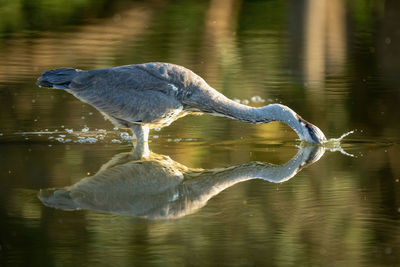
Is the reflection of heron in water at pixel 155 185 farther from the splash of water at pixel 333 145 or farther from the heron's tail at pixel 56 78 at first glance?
the heron's tail at pixel 56 78

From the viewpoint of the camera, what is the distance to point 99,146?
1092 centimetres

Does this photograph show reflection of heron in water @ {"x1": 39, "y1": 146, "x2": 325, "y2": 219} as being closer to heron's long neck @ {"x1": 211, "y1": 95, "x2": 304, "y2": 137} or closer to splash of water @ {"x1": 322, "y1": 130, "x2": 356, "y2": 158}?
splash of water @ {"x1": 322, "y1": 130, "x2": 356, "y2": 158}

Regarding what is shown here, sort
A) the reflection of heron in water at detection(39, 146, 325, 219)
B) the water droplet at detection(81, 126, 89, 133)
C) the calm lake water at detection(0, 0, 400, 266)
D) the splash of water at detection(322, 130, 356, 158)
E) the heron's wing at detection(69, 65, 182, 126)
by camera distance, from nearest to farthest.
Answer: the calm lake water at detection(0, 0, 400, 266) → the reflection of heron in water at detection(39, 146, 325, 219) → the heron's wing at detection(69, 65, 182, 126) → the splash of water at detection(322, 130, 356, 158) → the water droplet at detection(81, 126, 89, 133)

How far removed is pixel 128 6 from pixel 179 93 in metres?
15.9

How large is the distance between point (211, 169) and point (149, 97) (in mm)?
1421

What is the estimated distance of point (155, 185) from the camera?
929 centimetres

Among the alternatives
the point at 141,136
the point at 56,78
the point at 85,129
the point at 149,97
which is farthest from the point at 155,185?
the point at 85,129

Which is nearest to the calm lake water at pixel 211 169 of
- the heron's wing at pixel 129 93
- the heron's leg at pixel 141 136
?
the heron's leg at pixel 141 136

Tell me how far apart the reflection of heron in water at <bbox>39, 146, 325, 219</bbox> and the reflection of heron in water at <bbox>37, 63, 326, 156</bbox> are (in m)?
0.55

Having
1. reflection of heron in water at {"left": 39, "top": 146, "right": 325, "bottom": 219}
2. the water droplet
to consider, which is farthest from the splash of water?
the water droplet

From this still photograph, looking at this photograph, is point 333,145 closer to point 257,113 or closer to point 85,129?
point 257,113

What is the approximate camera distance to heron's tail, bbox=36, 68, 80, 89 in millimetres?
10742

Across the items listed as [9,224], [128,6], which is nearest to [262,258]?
[9,224]

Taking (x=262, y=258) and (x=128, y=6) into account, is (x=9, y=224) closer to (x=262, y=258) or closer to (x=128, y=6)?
(x=262, y=258)
